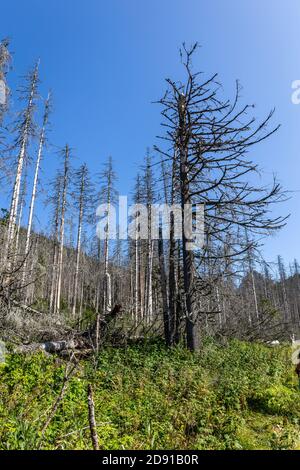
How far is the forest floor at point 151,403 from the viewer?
4.74 meters

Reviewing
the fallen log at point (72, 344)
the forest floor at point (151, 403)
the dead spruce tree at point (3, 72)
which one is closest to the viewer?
the forest floor at point (151, 403)

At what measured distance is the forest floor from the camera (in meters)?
4.74

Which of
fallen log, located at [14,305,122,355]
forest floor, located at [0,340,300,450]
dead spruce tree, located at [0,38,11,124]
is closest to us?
forest floor, located at [0,340,300,450]

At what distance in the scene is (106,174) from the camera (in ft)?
98.5

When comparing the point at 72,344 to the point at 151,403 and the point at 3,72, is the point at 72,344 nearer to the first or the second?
the point at 151,403

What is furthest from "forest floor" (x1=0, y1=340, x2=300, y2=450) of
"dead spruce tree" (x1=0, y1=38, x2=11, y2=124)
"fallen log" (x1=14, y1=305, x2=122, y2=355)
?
"dead spruce tree" (x1=0, y1=38, x2=11, y2=124)

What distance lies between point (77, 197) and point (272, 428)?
25929 millimetres

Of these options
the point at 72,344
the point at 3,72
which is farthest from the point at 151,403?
the point at 3,72

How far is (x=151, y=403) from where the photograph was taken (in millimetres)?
6215

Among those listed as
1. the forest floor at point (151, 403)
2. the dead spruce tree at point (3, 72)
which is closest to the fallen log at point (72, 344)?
the forest floor at point (151, 403)

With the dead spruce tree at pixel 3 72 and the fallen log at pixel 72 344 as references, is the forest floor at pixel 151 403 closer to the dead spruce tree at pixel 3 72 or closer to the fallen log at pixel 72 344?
the fallen log at pixel 72 344

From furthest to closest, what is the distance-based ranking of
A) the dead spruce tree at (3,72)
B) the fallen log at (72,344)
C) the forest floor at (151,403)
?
the dead spruce tree at (3,72), the fallen log at (72,344), the forest floor at (151,403)

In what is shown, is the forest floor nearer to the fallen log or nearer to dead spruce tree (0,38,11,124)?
the fallen log
